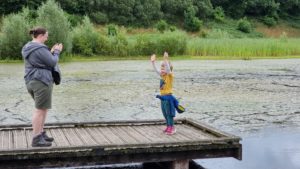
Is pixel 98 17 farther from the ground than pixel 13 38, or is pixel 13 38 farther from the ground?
pixel 98 17

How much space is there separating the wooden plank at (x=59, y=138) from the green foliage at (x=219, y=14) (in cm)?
6519

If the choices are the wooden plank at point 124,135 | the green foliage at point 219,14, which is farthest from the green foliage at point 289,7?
the wooden plank at point 124,135

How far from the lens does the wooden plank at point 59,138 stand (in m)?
7.59

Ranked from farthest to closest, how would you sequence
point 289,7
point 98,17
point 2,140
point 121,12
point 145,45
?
point 289,7 → point 121,12 → point 98,17 → point 145,45 → point 2,140

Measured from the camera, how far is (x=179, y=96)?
17.0 meters

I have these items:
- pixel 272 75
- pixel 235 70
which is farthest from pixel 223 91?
pixel 235 70

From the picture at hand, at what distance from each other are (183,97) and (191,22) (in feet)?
168

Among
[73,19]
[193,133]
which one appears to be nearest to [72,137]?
[193,133]

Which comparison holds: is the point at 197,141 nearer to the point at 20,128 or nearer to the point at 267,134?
the point at 20,128

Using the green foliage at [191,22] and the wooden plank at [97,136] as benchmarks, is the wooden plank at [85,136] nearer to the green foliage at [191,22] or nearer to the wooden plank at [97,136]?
the wooden plank at [97,136]

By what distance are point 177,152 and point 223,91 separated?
11.0 metres

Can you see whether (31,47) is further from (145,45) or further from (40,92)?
(145,45)

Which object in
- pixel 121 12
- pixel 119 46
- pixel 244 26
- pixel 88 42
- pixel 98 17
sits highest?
pixel 121 12

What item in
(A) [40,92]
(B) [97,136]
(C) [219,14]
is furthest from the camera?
(C) [219,14]
